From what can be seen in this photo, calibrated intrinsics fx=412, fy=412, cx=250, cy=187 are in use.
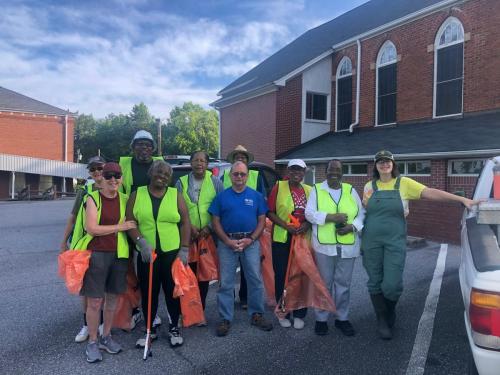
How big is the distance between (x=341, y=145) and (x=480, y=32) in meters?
5.05

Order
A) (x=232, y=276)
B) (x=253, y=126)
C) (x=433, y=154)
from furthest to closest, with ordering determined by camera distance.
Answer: (x=253, y=126)
(x=433, y=154)
(x=232, y=276)

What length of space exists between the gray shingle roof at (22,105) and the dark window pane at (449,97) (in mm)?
33399

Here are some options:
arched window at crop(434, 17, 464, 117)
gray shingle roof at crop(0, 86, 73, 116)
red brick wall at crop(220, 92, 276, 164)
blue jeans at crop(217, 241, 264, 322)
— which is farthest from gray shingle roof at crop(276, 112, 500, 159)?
gray shingle roof at crop(0, 86, 73, 116)

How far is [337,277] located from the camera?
13.6 feet

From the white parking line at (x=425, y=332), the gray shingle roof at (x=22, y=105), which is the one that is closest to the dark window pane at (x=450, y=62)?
the white parking line at (x=425, y=332)

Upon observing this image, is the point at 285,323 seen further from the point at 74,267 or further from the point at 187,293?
the point at 74,267

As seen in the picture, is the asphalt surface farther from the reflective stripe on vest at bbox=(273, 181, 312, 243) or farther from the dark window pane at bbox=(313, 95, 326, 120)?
the dark window pane at bbox=(313, 95, 326, 120)

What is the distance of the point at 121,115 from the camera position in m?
72.1

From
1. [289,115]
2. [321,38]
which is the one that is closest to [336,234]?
[289,115]

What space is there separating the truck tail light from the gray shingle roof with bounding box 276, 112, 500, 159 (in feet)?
24.6

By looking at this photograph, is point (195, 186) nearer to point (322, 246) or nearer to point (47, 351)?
point (322, 246)

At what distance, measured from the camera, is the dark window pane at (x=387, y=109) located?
14.1m

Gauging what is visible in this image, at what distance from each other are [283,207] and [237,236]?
584 mm

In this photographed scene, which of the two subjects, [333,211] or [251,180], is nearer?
[333,211]
